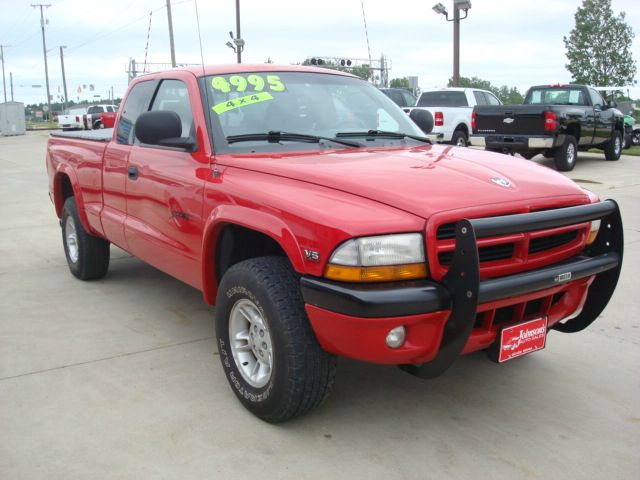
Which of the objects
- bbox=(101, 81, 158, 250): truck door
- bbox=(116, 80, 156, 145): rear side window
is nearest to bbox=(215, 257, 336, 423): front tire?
bbox=(101, 81, 158, 250): truck door

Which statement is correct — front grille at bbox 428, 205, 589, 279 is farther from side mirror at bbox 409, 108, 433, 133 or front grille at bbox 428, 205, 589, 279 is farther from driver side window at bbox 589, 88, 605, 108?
driver side window at bbox 589, 88, 605, 108

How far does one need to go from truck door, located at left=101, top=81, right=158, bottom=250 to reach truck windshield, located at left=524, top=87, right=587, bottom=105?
11.8 m

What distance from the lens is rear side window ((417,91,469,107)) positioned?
16.0 m

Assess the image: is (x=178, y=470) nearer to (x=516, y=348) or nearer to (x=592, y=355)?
(x=516, y=348)

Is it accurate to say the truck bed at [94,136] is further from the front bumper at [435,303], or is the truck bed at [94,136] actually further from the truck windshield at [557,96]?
the truck windshield at [557,96]

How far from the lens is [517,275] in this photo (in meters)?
2.82

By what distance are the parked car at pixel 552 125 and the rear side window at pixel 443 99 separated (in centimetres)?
207

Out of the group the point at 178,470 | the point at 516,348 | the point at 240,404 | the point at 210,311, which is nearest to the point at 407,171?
the point at 516,348

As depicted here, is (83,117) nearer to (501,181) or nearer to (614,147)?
(614,147)

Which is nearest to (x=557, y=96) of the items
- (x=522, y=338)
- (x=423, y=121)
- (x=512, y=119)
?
(x=512, y=119)

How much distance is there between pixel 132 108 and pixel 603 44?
51699mm

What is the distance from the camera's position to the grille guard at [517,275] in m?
2.57

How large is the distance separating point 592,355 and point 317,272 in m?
2.21

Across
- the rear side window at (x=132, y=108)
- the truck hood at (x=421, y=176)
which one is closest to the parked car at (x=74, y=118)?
the rear side window at (x=132, y=108)
